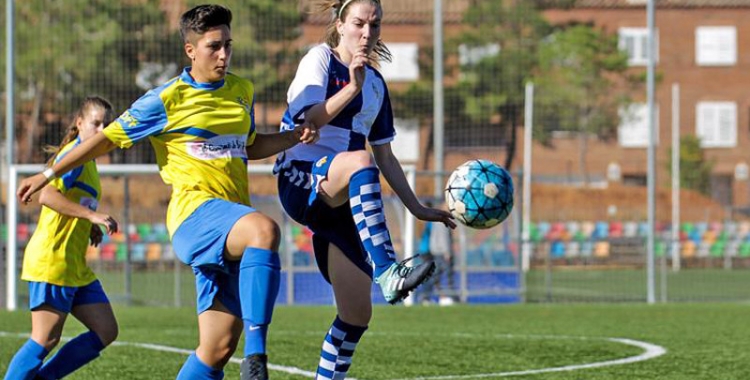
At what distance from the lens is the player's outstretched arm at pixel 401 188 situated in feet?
19.1

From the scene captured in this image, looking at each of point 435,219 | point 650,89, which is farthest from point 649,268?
point 435,219

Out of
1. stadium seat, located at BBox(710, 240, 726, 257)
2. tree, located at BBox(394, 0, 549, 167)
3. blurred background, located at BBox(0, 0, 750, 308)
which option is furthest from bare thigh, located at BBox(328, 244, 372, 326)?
stadium seat, located at BBox(710, 240, 726, 257)

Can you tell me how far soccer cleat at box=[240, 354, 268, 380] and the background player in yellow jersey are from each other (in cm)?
39

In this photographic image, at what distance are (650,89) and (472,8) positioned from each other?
20.1 feet

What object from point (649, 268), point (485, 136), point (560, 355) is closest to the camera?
point (560, 355)

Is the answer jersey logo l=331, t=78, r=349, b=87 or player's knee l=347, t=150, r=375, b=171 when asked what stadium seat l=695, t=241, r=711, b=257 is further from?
player's knee l=347, t=150, r=375, b=171

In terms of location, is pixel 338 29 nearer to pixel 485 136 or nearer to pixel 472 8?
pixel 485 136

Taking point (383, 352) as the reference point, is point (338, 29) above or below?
above

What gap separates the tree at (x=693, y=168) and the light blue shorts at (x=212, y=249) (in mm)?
22547

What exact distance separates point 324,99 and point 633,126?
832 inches

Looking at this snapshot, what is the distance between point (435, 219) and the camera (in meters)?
5.82

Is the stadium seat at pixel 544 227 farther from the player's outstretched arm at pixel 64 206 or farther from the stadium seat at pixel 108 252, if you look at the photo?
the player's outstretched arm at pixel 64 206

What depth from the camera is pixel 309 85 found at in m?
5.48

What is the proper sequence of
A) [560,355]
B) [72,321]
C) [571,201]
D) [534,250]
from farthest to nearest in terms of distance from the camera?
1. [571,201]
2. [534,250]
3. [72,321]
4. [560,355]
